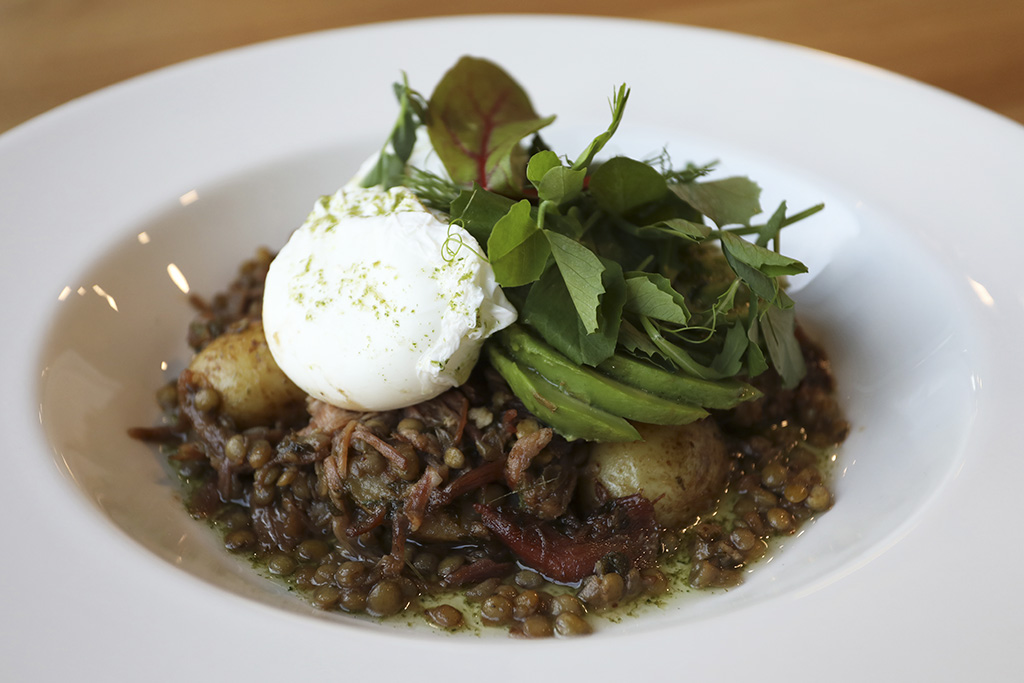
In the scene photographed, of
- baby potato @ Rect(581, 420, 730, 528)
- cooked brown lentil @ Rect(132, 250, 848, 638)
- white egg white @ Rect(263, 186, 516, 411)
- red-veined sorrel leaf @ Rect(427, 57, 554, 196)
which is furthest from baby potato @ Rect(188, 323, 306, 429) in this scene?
baby potato @ Rect(581, 420, 730, 528)

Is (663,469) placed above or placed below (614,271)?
below

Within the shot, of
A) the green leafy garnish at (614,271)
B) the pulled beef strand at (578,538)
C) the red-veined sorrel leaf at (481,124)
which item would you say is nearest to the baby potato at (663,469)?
the pulled beef strand at (578,538)

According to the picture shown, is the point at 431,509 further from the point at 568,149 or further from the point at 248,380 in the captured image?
the point at 568,149

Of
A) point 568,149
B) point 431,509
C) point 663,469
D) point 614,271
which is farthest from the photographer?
point 568,149

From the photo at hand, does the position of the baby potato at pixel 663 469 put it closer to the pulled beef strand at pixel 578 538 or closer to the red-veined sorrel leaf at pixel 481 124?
the pulled beef strand at pixel 578 538

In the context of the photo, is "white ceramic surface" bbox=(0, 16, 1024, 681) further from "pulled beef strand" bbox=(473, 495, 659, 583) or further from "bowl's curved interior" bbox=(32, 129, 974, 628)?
"pulled beef strand" bbox=(473, 495, 659, 583)

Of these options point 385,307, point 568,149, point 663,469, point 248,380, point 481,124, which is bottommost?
point 663,469

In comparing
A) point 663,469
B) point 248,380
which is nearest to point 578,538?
point 663,469
